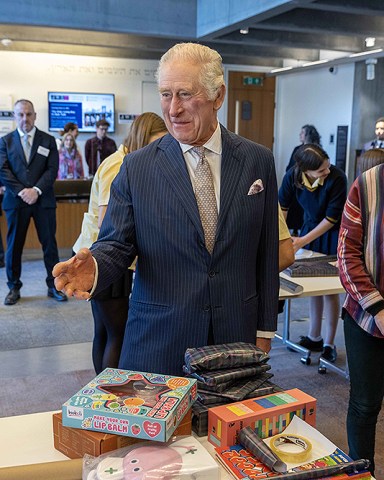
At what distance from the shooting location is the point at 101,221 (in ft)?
8.70

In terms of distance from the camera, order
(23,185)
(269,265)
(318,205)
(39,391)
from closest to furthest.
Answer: (269,265) < (39,391) < (318,205) < (23,185)

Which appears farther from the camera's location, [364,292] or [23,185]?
[23,185]

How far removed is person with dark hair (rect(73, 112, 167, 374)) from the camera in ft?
8.69

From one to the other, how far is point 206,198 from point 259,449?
0.72 metres

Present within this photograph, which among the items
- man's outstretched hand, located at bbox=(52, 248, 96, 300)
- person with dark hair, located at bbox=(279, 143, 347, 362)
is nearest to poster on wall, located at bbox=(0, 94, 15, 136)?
person with dark hair, located at bbox=(279, 143, 347, 362)

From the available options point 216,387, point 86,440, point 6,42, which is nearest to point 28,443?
point 86,440

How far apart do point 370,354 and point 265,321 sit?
0.48 metres

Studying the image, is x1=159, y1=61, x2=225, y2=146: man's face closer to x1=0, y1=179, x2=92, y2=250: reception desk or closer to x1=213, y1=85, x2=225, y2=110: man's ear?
x1=213, y1=85, x2=225, y2=110: man's ear

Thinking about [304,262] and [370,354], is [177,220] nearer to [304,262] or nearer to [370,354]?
[370,354]

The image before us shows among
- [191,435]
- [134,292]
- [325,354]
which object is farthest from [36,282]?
[191,435]

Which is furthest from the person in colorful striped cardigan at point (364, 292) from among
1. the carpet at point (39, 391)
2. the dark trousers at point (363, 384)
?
the carpet at point (39, 391)

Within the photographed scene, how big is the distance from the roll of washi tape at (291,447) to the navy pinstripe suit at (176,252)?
397 mm

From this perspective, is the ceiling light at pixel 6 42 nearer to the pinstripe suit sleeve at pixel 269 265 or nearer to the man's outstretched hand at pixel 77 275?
the pinstripe suit sleeve at pixel 269 265

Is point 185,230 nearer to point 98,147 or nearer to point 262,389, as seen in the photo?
point 262,389
